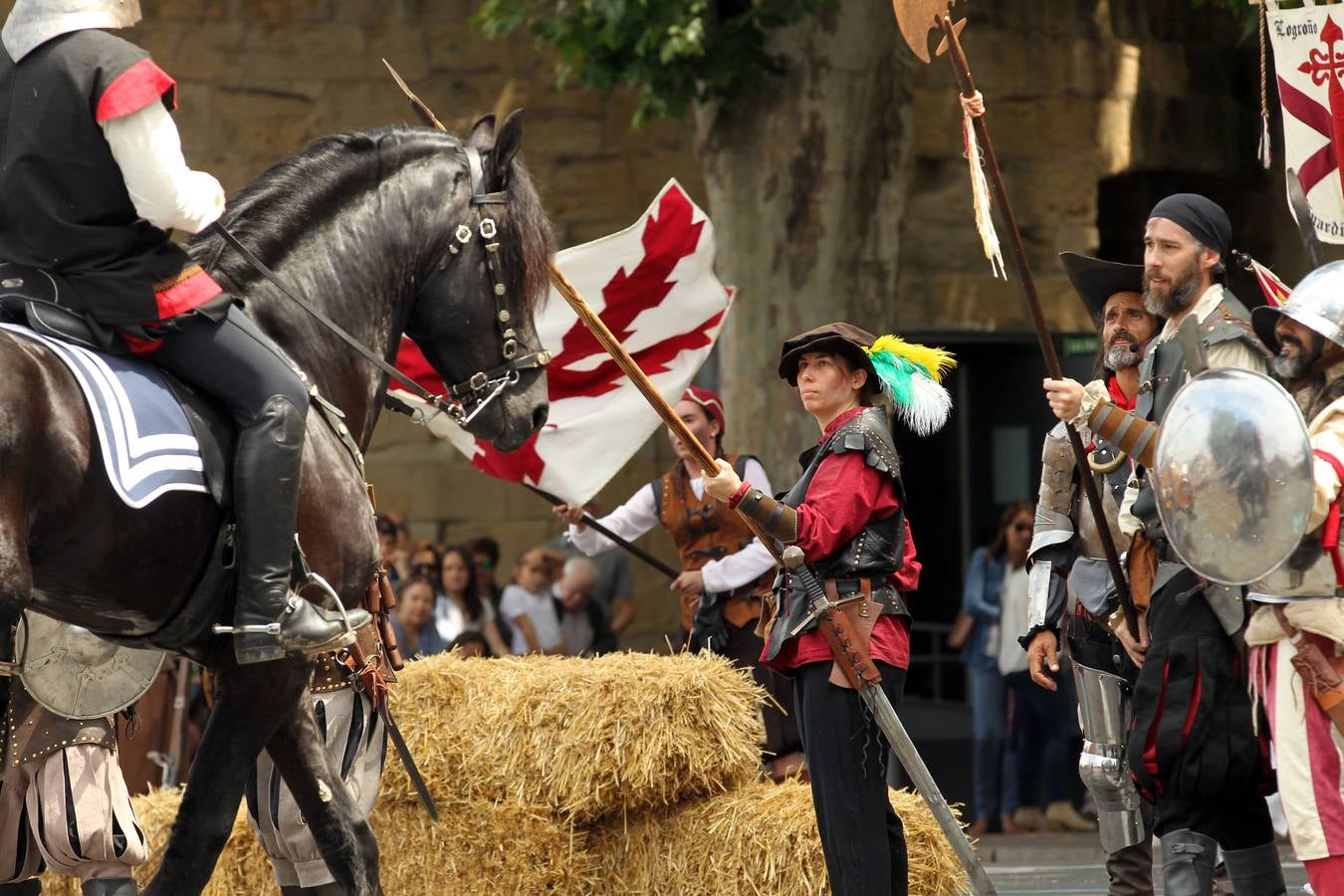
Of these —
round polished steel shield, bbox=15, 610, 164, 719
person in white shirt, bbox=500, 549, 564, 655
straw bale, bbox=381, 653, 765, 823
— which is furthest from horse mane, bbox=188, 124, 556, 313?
person in white shirt, bbox=500, 549, 564, 655

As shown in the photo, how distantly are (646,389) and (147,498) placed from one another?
157 cm

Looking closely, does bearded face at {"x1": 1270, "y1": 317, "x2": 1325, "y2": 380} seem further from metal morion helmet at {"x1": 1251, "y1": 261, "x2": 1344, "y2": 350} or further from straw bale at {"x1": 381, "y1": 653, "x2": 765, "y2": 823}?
straw bale at {"x1": 381, "y1": 653, "x2": 765, "y2": 823}

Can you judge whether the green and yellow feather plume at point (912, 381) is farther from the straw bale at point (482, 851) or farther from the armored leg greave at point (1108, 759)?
the straw bale at point (482, 851)

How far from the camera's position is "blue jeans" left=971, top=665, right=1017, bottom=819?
1054cm

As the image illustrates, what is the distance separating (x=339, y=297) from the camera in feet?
16.6

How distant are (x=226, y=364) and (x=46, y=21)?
0.85 meters

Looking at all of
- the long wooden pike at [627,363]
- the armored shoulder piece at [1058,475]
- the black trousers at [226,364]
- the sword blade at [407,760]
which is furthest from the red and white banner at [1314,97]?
the black trousers at [226,364]

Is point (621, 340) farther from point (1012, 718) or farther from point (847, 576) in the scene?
point (1012, 718)

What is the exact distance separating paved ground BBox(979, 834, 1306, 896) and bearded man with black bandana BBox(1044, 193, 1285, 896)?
2.55m

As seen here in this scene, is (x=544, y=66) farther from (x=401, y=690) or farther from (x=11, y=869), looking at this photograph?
(x=11, y=869)

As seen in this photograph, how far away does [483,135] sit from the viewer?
5.34 metres

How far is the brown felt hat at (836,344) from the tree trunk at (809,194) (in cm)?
373

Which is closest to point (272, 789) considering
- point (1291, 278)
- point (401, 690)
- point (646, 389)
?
point (401, 690)

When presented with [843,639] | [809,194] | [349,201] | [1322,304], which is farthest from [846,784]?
[809,194]
